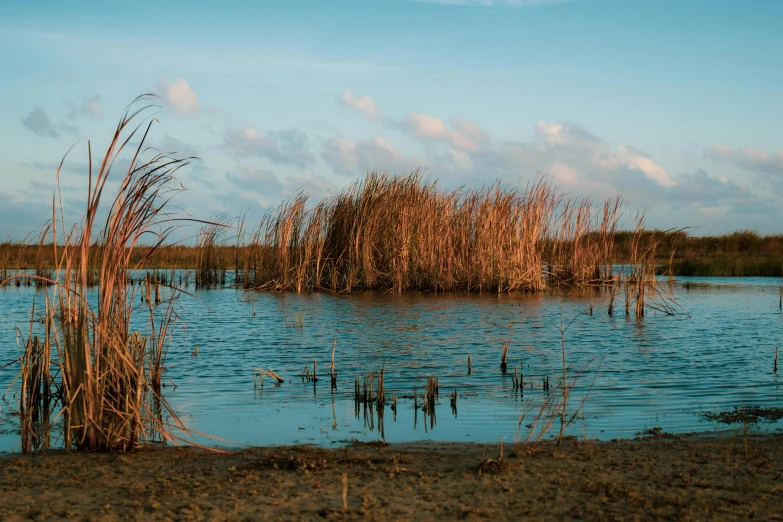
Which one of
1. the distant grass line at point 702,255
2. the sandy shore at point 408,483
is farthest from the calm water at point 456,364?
the distant grass line at point 702,255

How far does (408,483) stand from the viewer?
3.87 meters

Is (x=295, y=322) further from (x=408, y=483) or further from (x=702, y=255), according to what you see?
(x=702, y=255)

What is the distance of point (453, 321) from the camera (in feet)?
43.4

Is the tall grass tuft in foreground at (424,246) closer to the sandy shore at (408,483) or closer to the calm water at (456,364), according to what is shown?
the calm water at (456,364)

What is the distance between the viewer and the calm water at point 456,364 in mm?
5852

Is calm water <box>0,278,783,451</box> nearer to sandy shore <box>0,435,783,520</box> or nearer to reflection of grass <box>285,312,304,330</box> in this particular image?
reflection of grass <box>285,312,304,330</box>

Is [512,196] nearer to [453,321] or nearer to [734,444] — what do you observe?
[453,321]

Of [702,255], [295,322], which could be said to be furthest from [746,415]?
[702,255]

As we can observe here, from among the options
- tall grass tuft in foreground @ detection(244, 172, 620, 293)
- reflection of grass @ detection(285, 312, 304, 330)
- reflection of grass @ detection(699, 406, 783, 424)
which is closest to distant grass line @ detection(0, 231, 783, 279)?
tall grass tuft in foreground @ detection(244, 172, 620, 293)

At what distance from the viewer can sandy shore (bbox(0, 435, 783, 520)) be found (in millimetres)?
3412

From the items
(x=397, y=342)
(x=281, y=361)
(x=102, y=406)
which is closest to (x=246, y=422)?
(x=102, y=406)

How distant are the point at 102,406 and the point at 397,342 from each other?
6.40m

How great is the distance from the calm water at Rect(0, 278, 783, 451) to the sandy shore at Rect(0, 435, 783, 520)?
31.2 inches

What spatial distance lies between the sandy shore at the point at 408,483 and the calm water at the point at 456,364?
79 cm
